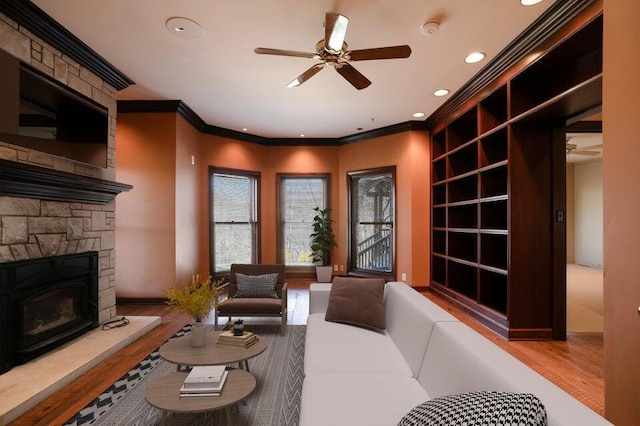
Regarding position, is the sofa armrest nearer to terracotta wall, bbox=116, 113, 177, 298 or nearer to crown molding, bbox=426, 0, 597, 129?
terracotta wall, bbox=116, 113, 177, 298

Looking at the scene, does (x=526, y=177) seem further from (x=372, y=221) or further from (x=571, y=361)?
(x=372, y=221)

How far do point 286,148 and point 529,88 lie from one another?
14.4 ft

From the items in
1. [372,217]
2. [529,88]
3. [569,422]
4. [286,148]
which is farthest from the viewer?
[286,148]

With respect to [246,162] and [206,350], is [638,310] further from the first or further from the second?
[246,162]

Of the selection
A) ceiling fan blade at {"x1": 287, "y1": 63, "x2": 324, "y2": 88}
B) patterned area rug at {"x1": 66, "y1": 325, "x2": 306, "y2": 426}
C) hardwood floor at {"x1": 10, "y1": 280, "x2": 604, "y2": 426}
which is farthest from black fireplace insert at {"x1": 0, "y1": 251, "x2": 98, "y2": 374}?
ceiling fan blade at {"x1": 287, "y1": 63, "x2": 324, "y2": 88}

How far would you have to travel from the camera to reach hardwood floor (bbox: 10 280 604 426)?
2.15m

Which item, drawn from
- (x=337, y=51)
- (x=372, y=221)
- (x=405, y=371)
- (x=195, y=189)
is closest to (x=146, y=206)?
(x=195, y=189)

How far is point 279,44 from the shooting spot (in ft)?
10.1

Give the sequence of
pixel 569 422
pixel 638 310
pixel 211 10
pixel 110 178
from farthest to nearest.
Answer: pixel 110 178
pixel 211 10
pixel 638 310
pixel 569 422

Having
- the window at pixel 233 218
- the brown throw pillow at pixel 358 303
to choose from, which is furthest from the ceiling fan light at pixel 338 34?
the window at pixel 233 218

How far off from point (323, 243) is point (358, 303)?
12.1ft

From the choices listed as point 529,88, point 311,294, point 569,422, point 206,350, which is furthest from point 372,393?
point 529,88

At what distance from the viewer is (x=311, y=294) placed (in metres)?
3.05

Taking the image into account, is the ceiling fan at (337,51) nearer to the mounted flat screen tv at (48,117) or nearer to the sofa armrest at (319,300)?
the mounted flat screen tv at (48,117)
